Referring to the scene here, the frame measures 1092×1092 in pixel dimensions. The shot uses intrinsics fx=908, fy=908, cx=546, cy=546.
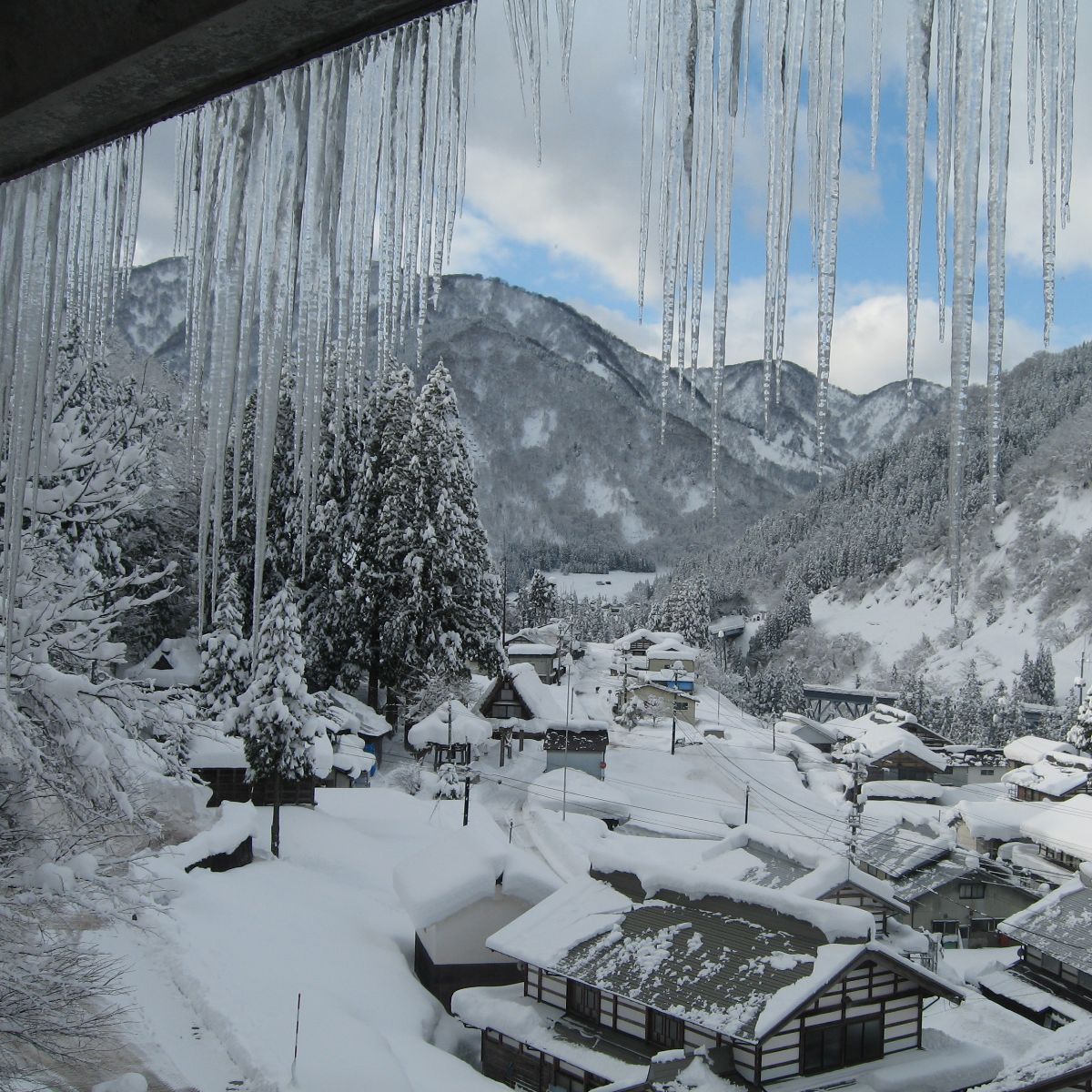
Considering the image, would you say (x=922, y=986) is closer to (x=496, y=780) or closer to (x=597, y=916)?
(x=597, y=916)

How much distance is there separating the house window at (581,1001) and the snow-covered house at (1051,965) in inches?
465

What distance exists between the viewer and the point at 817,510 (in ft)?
442

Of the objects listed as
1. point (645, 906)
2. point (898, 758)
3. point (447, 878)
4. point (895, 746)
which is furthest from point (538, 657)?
point (645, 906)

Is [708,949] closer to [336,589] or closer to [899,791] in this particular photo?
[336,589]

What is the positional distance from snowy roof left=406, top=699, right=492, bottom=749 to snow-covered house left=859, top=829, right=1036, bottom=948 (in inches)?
528

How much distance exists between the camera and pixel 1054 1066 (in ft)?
39.9

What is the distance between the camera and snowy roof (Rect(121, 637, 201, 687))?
105ft

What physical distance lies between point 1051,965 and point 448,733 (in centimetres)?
1784

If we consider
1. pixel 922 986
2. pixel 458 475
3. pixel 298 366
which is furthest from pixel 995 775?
pixel 298 366

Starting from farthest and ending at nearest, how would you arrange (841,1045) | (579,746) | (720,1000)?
1. (579,746)
2. (841,1045)
3. (720,1000)

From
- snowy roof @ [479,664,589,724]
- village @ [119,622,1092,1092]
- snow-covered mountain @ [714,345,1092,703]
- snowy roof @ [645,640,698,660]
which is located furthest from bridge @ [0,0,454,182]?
snow-covered mountain @ [714,345,1092,703]

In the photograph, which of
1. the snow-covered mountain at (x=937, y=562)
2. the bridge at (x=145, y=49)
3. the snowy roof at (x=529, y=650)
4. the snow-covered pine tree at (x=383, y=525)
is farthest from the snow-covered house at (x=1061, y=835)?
the snow-covered mountain at (x=937, y=562)

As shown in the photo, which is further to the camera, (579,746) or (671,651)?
(671,651)

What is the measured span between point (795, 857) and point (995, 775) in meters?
37.0
